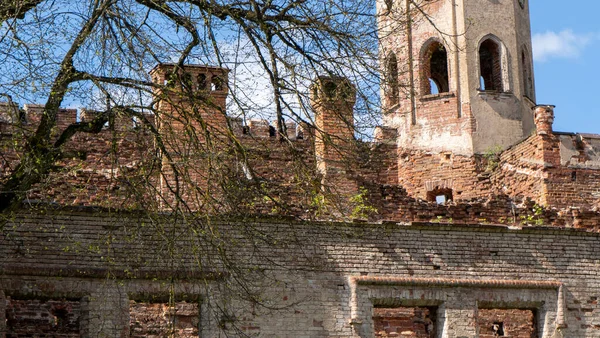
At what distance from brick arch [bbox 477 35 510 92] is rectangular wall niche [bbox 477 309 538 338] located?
7.63 meters

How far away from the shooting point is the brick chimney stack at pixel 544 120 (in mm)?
22047

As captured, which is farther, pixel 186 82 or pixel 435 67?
pixel 435 67

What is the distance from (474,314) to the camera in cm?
1534

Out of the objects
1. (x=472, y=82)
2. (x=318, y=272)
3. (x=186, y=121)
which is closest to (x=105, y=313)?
(x=318, y=272)

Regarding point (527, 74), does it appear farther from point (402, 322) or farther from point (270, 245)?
point (270, 245)

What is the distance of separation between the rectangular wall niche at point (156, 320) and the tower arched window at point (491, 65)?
10.5m

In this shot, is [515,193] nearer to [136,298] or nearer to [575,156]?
[575,156]

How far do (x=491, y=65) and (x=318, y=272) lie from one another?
1088 centimetres

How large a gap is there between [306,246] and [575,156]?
9.00 metres

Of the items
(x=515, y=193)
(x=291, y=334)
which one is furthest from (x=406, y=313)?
(x=515, y=193)

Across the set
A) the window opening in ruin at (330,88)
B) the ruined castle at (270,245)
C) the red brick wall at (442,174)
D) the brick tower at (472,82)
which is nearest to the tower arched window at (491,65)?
the brick tower at (472,82)

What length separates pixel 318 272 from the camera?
14.8 meters

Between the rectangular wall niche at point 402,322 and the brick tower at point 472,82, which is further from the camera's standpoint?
the brick tower at point 472,82

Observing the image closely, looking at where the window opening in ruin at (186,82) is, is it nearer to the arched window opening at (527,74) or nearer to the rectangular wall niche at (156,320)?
the rectangular wall niche at (156,320)
